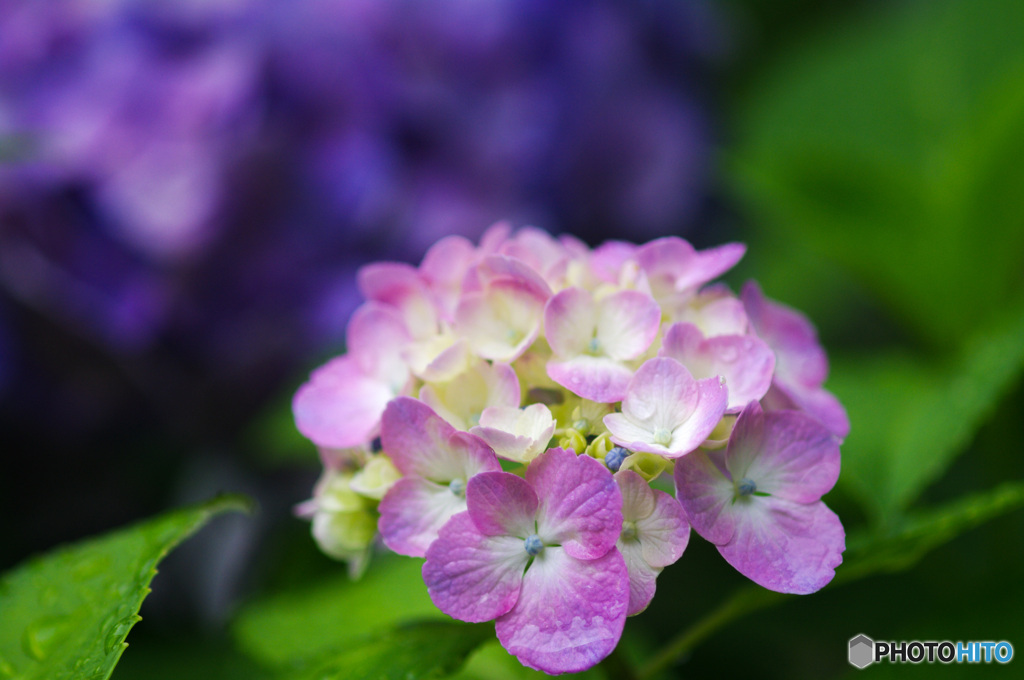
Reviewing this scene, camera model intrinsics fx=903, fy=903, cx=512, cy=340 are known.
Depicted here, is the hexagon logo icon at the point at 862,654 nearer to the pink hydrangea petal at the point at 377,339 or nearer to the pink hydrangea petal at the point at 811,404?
the pink hydrangea petal at the point at 811,404

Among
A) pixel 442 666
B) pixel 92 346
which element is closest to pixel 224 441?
pixel 92 346

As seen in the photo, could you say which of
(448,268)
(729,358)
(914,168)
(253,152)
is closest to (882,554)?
(729,358)

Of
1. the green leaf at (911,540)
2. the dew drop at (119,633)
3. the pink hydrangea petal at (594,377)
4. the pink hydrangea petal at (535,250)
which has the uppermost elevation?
the pink hydrangea petal at (535,250)

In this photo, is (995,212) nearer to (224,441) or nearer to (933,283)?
(933,283)

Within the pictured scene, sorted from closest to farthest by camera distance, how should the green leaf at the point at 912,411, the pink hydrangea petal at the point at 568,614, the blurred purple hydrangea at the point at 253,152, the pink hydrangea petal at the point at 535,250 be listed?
1. the pink hydrangea petal at the point at 568,614
2. the pink hydrangea petal at the point at 535,250
3. the green leaf at the point at 912,411
4. the blurred purple hydrangea at the point at 253,152

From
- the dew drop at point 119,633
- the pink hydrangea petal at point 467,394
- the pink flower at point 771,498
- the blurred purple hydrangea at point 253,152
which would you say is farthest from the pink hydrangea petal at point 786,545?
the blurred purple hydrangea at point 253,152

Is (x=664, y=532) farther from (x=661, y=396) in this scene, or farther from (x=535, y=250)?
(x=535, y=250)
